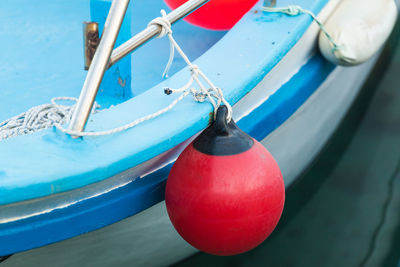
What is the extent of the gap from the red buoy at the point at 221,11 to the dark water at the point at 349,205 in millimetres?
900

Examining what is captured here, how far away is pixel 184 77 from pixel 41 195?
1.81 feet

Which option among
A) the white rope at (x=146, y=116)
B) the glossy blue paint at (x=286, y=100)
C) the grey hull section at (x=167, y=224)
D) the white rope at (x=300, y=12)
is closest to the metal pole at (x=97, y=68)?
the white rope at (x=146, y=116)

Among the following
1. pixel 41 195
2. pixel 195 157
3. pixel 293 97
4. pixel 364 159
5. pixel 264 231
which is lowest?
pixel 364 159

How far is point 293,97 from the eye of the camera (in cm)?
169

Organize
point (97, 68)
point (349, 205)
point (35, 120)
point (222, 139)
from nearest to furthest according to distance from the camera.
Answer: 1. point (97, 68)
2. point (222, 139)
3. point (35, 120)
4. point (349, 205)

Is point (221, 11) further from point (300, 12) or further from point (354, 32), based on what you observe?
point (354, 32)

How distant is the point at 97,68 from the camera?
3.73 ft

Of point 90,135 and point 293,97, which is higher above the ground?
point 90,135

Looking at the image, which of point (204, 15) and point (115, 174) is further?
point (204, 15)

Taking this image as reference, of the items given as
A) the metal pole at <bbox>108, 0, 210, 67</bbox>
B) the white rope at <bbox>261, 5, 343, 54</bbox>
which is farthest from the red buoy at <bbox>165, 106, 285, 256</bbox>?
the white rope at <bbox>261, 5, 343, 54</bbox>

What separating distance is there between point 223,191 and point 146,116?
27 cm

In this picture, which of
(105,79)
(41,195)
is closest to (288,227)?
(105,79)

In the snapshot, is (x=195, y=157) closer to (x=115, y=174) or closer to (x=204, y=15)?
(x=115, y=174)

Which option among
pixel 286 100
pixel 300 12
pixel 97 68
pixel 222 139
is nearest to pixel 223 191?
pixel 222 139
